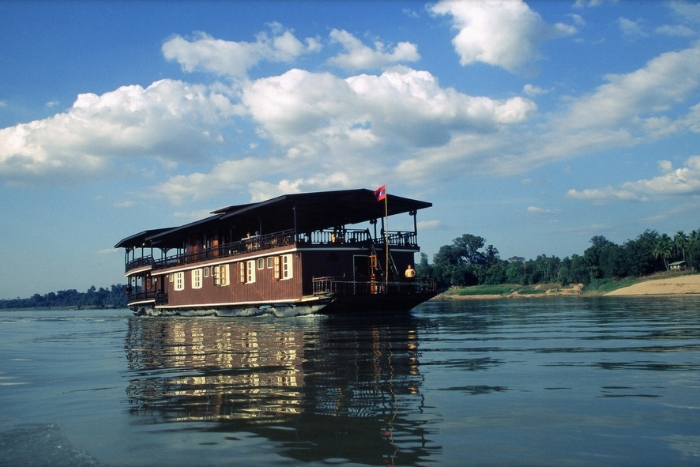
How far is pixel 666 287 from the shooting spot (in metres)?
60.0

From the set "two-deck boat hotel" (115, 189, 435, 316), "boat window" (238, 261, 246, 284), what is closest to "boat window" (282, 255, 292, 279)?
"two-deck boat hotel" (115, 189, 435, 316)

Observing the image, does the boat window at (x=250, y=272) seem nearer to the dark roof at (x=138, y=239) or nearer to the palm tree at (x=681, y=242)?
the dark roof at (x=138, y=239)

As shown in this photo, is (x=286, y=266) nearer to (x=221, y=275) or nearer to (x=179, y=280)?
(x=221, y=275)

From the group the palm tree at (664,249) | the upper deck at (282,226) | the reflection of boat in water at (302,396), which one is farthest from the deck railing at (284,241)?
the palm tree at (664,249)

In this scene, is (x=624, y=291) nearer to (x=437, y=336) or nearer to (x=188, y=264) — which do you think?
(x=188, y=264)

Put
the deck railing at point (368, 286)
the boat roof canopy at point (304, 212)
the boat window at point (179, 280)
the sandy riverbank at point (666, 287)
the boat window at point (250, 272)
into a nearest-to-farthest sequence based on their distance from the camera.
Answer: the deck railing at point (368, 286) → the boat roof canopy at point (304, 212) → the boat window at point (250, 272) → the boat window at point (179, 280) → the sandy riverbank at point (666, 287)

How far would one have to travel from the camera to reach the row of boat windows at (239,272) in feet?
89.5

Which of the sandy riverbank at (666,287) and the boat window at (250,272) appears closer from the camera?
the boat window at (250,272)

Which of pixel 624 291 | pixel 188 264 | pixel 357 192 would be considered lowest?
pixel 624 291

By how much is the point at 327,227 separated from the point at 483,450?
31462 millimetres

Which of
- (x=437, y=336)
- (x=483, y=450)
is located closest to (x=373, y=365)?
(x=483, y=450)

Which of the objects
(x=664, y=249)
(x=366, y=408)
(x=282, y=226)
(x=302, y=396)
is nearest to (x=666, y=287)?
(x=664, y=249)

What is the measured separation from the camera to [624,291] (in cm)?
6266

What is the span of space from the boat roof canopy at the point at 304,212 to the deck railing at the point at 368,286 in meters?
2.72
